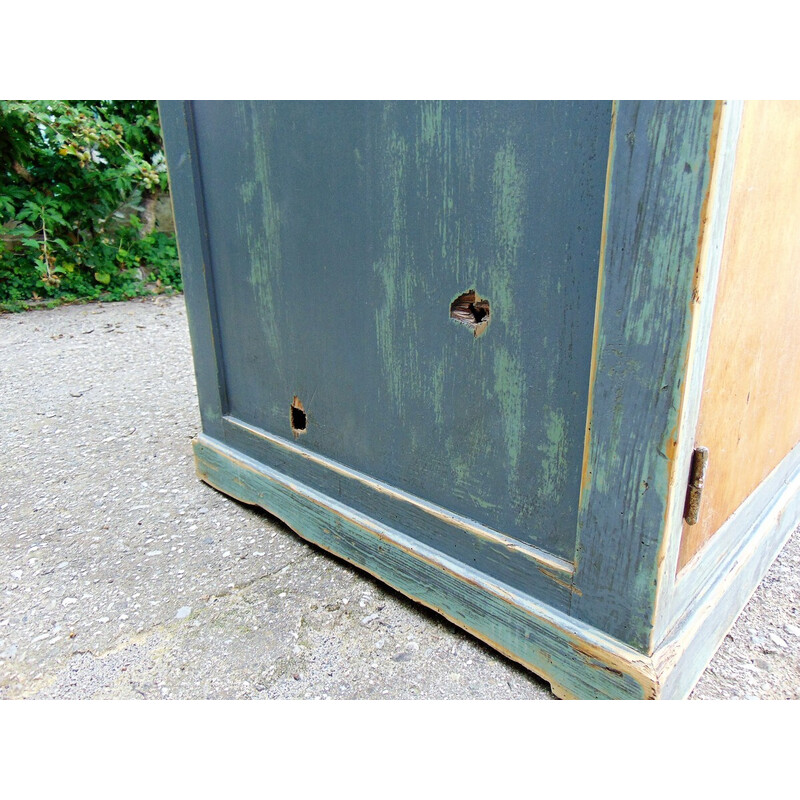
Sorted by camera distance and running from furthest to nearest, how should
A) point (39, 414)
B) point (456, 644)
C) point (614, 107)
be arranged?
point (39, 414)
point (456, 644)
point (614, 107)

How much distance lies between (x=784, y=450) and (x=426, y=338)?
95cm

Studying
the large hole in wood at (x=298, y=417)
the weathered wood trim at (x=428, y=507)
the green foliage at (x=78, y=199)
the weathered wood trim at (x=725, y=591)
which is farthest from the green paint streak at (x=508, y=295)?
the green foliage at (x=78, y=199)

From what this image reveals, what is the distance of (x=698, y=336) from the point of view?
92 cm

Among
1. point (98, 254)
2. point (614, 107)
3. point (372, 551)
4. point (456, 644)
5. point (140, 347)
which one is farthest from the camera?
point (98, 254)

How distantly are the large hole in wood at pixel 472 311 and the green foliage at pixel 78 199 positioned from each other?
4.03 meters

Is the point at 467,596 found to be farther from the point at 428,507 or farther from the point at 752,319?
the point at 752,319

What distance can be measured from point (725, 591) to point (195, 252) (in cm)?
152

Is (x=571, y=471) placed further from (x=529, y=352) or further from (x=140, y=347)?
(x=140, y=347)

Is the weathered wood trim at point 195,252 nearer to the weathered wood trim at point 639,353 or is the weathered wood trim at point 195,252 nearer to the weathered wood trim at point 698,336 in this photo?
the weathered wood trim at point 639,353

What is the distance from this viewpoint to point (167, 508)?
6.37 ft

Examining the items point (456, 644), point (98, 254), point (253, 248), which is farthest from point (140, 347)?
point (456, 644)

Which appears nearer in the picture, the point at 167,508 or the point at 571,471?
the point at 571,471

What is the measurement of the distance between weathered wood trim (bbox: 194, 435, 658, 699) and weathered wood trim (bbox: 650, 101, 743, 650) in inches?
4.1

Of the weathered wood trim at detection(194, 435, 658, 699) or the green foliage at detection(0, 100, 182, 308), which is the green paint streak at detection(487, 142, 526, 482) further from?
the green foliage at detection(0, 100, 182, 308)
